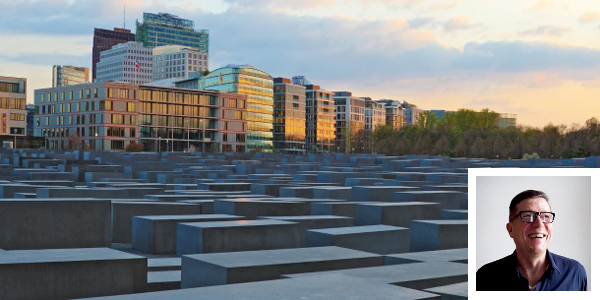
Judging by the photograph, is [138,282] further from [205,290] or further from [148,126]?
[148,126]

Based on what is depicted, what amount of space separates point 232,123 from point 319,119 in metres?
49.6

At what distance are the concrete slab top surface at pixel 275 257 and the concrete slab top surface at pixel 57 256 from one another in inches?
33.2

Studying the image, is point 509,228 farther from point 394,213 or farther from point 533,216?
point 394,213

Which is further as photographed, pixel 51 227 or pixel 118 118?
pixel 118 118

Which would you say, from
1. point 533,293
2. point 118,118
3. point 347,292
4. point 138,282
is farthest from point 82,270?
point 118,118

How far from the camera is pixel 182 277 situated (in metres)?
6.55

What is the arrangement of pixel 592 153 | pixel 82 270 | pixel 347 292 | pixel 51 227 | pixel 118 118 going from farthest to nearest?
pixel 118 118 < pixel 592 153 < pixel 51 227 < pixel 82 270 < pixel 347 292

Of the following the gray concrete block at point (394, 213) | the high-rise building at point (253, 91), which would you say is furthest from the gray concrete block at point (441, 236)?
the high-rise building at point (253, 91)

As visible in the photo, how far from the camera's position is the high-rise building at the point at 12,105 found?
102250 millimetres

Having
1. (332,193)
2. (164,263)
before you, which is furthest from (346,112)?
(164,263)

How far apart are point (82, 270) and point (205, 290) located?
213 centimetres

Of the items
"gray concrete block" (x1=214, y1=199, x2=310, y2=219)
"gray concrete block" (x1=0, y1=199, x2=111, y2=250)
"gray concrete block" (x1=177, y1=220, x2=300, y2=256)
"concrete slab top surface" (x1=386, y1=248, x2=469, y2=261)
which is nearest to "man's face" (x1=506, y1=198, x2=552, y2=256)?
"concrete slab top surface" (x1=386, y1=248, x2=469, y2=261)

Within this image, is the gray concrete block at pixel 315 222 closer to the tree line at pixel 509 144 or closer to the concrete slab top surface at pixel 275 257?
the concrete slab top surface at pixel 275 257

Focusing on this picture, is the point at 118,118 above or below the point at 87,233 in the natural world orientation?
above
